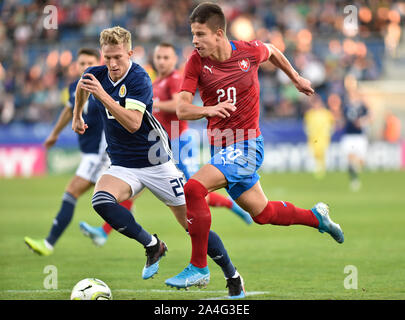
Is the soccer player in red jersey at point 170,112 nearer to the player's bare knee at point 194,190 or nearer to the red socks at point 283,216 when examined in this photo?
the red socks at point 283,216

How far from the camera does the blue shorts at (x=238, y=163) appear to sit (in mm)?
6434

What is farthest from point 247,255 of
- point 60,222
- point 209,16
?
point 209,16

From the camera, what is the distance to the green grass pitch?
6918 mm

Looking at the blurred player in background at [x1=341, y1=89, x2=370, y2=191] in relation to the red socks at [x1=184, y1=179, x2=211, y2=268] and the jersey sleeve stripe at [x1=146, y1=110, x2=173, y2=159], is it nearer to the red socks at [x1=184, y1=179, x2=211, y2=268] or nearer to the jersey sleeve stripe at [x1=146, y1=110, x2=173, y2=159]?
the jersey sleeve stripe at [x1=146, y1=110, x2=173, y2=159]

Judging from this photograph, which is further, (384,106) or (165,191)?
(384,106)

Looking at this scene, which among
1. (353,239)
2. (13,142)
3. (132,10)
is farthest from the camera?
(132,10)

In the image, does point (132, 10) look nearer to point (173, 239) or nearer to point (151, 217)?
point (151, 217)

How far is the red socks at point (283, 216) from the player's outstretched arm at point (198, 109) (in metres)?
0.99

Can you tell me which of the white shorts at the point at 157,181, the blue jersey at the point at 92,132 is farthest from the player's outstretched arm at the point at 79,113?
the blue jersey at the point at 92,132

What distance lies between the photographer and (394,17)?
28719 mm

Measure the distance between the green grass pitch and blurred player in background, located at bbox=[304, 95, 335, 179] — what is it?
264 inches

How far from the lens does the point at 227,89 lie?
665 cm
